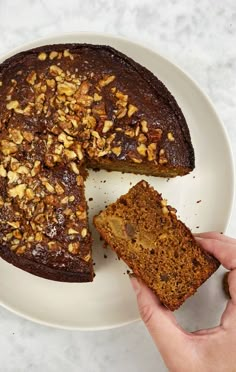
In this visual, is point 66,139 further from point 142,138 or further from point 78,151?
point 142,138

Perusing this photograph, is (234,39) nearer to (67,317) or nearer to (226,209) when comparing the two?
(226,209)

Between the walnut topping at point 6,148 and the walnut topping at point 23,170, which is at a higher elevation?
the walnut topping at point 6,148

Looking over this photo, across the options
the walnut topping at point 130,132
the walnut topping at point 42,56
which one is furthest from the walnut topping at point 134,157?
the walnut topping at point 42,56

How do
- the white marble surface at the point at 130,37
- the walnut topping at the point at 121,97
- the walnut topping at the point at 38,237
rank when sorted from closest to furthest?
the walnut topping at the point at 38,237
the walnut topping at the point at 121,97
the white marble surface at the point at 130,37

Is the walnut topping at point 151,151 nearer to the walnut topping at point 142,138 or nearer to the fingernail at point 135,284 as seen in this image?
the walnut topping at point 142,138

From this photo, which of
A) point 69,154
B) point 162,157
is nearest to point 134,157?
point 162,157

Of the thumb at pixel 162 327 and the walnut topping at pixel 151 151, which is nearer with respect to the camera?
the thumb at pixel 162 327

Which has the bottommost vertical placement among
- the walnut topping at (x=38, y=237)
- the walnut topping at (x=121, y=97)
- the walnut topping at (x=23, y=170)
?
the walnut topping at (x=38, y=237)

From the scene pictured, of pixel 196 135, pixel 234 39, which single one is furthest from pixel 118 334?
pixel 234 39
